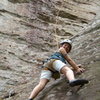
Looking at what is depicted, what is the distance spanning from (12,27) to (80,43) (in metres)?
5.62

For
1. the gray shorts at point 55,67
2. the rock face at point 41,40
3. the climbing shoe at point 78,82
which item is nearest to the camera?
the climbing shoe at point 78,82

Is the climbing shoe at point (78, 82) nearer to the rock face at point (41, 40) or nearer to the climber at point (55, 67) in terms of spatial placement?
the rock face at point (41, 40)

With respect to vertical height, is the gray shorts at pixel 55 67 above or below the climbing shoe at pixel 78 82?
above

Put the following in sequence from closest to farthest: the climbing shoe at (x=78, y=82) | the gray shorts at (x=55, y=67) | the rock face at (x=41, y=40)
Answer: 1. the climbing shoe at (x=78, y=82)
2. the gray shorts at (x=55, y=67)
3. the rock face at (x=41, y=40)

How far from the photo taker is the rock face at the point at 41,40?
786 cm

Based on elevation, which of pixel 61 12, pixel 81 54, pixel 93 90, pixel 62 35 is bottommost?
pixel 93 90

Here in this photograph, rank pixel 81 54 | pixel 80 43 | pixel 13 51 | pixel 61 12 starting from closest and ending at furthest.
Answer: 1. pixel 81 54
2. pixel 80 43
3. pixel 13 51
4. pixel 61 12

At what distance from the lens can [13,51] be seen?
1432 centimetres

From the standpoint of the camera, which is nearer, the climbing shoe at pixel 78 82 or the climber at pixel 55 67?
the climbing shoe at pixel 78 82

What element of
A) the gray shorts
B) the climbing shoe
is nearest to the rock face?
the climbing shoe

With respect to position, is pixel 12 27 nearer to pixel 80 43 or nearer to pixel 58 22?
pixel 58 22

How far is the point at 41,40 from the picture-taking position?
15961mm

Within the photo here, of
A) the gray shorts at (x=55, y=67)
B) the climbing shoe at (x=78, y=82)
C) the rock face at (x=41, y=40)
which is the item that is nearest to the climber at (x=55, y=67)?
the gray shorts at (x=55, y=67)

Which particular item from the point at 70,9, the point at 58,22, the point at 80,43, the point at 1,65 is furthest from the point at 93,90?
the point at 70,9
